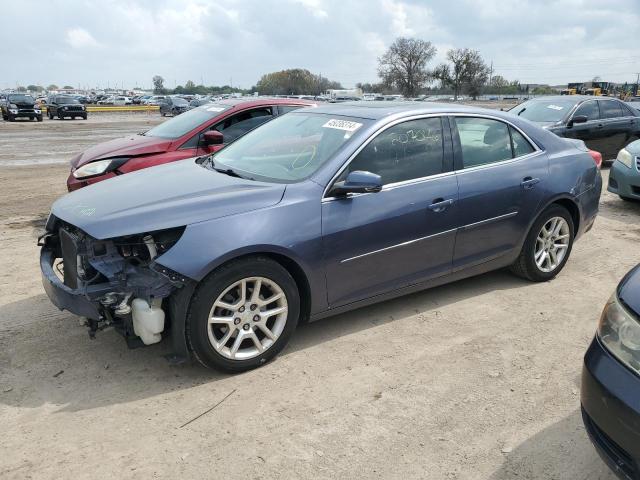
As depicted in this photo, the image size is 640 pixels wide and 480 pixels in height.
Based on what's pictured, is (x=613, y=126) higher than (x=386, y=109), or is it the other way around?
(x=386, y=109)

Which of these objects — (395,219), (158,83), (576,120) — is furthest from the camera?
(158,83)

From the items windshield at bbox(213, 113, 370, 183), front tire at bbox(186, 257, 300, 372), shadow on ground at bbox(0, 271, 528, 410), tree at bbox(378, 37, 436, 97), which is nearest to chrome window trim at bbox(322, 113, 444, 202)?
windshield at bbox(213, 113, 370, 183)

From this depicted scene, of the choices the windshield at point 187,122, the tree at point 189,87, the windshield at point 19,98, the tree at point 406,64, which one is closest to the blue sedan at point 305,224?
the windshield at point 187,122

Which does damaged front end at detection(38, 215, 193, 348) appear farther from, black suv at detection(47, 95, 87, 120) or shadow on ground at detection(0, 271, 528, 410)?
black suv at detection(47, 95, 87, 120)

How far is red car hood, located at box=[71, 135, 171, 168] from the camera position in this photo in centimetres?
623

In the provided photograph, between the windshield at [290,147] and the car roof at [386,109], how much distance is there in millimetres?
104

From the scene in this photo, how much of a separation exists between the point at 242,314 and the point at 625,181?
6.87 meters

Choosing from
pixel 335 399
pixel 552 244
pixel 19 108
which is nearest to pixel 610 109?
pixel 552 244

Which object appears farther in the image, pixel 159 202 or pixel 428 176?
pixel 428 176

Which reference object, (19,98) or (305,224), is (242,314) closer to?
(305,224)

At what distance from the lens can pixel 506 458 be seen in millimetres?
2740

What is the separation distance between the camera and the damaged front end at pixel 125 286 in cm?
320

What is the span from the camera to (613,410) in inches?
83.9

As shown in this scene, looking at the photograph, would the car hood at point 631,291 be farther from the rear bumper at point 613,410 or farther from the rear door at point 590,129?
the rear door at point 590,129
